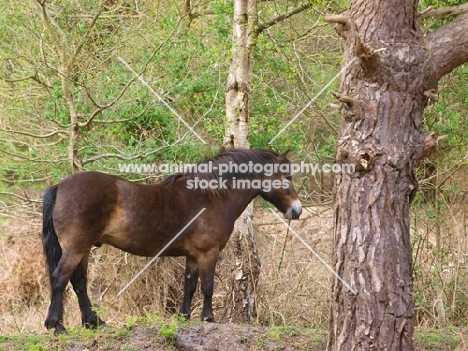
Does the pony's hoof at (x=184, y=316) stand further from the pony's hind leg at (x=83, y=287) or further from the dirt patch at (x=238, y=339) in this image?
the pony's hind leg at (x=83, y=287)

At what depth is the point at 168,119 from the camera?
31.4ft

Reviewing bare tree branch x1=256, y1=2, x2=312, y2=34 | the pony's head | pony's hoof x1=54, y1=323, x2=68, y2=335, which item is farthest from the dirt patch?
bare tree branch x1=256, y1=2, x2=312, y2=34

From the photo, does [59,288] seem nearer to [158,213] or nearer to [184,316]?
[158,213]

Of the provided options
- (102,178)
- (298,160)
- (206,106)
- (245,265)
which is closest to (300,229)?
(298,160)

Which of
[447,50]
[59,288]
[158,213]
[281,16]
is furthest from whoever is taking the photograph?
[281,16]

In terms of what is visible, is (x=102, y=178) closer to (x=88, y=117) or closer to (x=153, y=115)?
(x=88, y=117)

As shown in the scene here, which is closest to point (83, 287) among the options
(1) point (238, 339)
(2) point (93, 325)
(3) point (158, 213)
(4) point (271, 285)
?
(2) point (93, 325)

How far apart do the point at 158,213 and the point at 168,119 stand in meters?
2.52

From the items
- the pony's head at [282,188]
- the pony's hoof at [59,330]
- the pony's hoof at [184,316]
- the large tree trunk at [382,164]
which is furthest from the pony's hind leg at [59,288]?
the large tree trunk at [382,164]

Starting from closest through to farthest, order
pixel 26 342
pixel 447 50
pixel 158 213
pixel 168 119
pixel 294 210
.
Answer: pixel 447 50, pixel 26 342, pixel 158 213, pixel 294 210, pixel 168 119

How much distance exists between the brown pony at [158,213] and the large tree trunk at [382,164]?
2175 mm

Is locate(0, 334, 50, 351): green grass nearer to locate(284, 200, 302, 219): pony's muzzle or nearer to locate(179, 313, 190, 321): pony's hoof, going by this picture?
locate(179, 313, 190, 321): pony's hoof

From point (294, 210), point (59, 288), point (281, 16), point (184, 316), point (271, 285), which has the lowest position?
point (184, 316)

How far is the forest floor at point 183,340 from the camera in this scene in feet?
20.4
